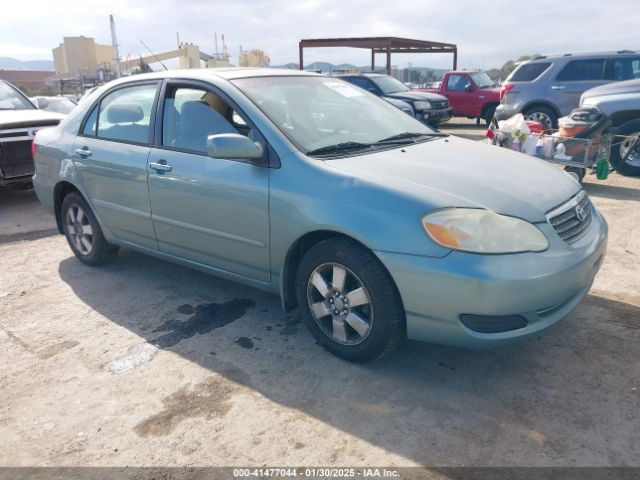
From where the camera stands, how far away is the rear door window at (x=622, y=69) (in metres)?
10.3

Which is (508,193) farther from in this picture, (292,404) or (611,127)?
(611,127)

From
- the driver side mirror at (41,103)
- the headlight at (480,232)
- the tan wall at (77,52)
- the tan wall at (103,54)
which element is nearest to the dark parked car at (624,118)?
the headlight at (480,232)

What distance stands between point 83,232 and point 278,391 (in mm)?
2826

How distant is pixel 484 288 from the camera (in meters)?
2.59

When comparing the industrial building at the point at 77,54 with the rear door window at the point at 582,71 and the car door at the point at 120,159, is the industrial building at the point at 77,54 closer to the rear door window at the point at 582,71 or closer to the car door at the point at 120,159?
the rear door window at the point at 582,71

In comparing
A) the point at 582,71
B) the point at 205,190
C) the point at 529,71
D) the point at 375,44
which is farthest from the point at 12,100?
the point at 375,44

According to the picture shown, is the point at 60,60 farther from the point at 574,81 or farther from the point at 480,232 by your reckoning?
the point at 480,232

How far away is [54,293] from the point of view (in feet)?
14.6

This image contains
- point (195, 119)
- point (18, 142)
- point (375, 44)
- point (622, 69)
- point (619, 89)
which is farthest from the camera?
point (375, 44)

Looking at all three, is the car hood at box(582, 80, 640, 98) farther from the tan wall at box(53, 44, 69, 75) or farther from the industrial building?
the tan wall at box(53, 44, 69, 75)

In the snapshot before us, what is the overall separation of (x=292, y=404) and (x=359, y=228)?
974mm

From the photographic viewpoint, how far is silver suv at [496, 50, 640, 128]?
10.5 m

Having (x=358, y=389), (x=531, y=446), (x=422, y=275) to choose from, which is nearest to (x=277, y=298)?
(x=358, y=389)

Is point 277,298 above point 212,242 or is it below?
below
